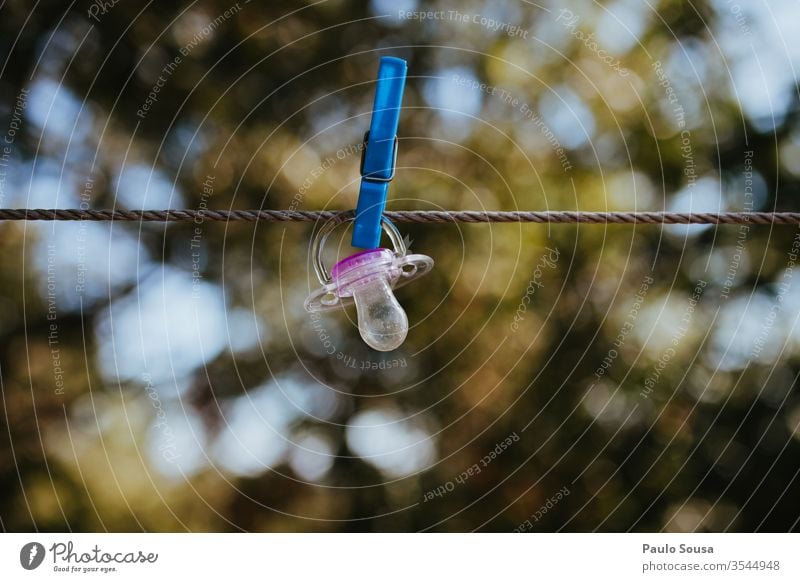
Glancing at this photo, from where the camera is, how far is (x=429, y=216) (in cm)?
108

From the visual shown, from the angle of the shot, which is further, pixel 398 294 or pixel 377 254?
pixel 398 294

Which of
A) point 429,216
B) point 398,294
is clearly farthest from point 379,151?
point 398,294

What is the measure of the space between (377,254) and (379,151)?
0.45 ft

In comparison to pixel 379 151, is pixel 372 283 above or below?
below

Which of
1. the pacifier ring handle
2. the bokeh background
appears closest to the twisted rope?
the pacifier ring handle

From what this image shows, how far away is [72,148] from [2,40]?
491mm

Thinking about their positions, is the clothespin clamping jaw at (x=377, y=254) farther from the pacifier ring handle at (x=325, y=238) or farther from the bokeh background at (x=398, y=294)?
the bokeh background at (x=398, y=294)

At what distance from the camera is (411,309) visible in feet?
9.44

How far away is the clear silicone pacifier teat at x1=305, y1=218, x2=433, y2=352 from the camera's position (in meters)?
1.06

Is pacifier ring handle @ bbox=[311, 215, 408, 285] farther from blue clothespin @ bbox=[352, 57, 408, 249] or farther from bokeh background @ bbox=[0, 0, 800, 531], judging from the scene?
bokeh background @ bbox=[0, 0, 800, 531]

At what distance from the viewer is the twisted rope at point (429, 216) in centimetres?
108

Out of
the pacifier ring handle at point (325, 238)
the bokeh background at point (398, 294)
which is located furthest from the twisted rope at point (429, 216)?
the bokeh background at point (398, 294)

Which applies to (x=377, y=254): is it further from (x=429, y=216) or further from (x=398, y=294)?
(x=398, y=294)

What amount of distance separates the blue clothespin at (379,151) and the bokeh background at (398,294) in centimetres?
173
